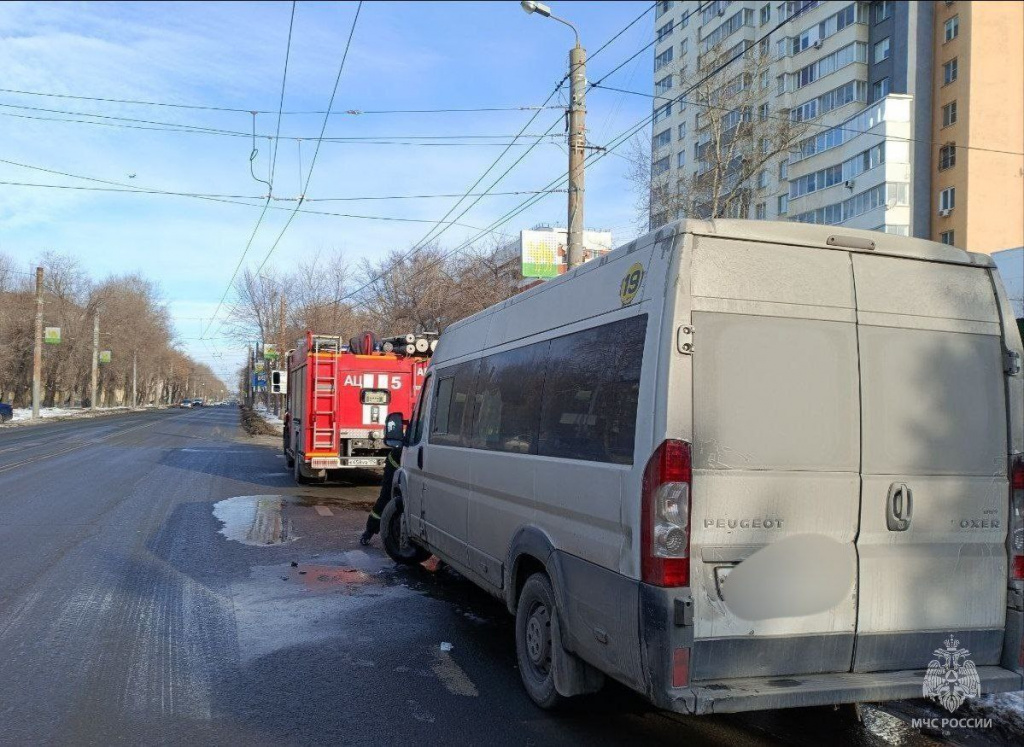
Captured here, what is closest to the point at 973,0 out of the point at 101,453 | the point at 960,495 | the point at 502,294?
the point at 502,294

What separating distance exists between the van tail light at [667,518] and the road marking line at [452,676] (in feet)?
6.24

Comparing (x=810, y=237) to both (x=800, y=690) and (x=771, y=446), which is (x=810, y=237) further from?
(x=800, y=690)

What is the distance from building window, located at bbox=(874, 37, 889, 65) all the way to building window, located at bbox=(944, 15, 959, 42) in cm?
312

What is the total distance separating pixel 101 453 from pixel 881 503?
22922 mm

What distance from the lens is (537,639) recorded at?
4.70 m

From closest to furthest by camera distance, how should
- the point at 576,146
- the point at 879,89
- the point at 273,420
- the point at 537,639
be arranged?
the point at 537,639
the point at 576,146
the point at 273,420
the point at 879,89

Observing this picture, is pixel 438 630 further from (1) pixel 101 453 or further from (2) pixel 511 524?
(1) pixel 101 453

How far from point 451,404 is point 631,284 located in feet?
10.1

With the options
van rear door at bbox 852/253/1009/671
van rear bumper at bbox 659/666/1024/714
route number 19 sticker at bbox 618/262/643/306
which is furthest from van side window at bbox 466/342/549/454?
van rear door at bbox 852/253/1009/671

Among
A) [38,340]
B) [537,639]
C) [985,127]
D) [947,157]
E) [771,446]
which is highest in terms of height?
[985,127]

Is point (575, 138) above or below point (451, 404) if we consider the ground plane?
above

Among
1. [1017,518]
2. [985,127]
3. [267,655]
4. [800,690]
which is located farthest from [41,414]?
[1017,518]

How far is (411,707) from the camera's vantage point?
15.0 ft

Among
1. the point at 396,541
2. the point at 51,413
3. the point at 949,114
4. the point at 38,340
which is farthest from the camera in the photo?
the point at 51,413
